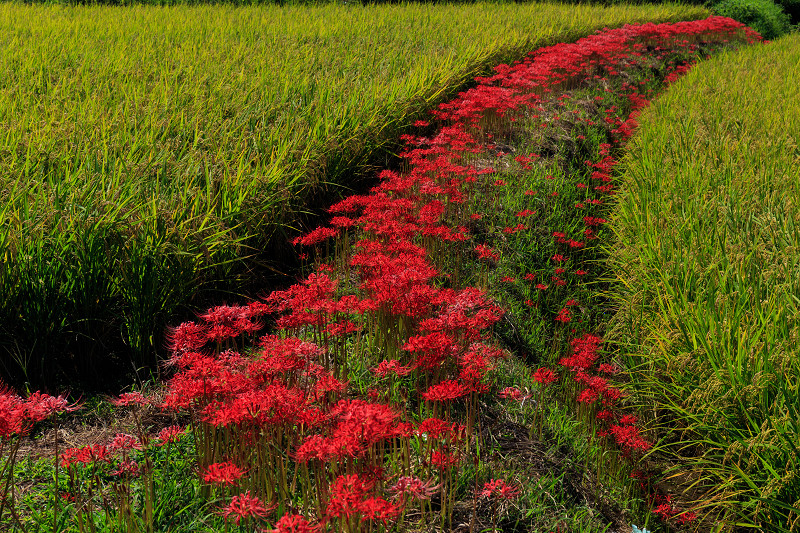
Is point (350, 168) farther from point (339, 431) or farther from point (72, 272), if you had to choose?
point (339, 431)

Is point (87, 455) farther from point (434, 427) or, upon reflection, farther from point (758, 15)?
point (758, 15)

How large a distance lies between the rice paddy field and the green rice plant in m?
2.35

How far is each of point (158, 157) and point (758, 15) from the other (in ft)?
71.0

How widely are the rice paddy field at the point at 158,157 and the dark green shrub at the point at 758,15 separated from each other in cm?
1515

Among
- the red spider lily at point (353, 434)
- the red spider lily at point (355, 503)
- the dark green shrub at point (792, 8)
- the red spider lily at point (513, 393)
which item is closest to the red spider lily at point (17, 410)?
the red spider lily at point (353, 434)

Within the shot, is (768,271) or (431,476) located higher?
(768,271)

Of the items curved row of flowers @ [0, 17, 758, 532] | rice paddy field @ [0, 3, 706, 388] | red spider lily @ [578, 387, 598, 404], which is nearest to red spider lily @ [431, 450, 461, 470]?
curved row of flowers @ [0, 17, 758, 532]

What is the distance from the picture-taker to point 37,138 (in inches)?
145

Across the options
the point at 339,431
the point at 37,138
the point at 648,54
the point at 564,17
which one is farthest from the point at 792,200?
the point at 564,17

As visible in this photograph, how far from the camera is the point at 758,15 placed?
19062mm

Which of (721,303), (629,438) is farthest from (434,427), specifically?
(721,303)

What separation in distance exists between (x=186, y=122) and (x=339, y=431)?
3566 mm

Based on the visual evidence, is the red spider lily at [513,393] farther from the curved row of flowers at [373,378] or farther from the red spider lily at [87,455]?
the red spider lily at [87,455]

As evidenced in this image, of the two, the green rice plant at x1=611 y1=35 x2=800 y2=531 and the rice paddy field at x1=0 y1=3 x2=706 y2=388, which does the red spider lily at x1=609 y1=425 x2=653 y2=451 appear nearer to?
the green rice plant at x1=611 y1=35 x2=800 y2=531
